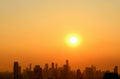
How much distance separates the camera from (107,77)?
106938 mm

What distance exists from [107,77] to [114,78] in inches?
73.1

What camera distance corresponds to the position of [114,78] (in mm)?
106375
